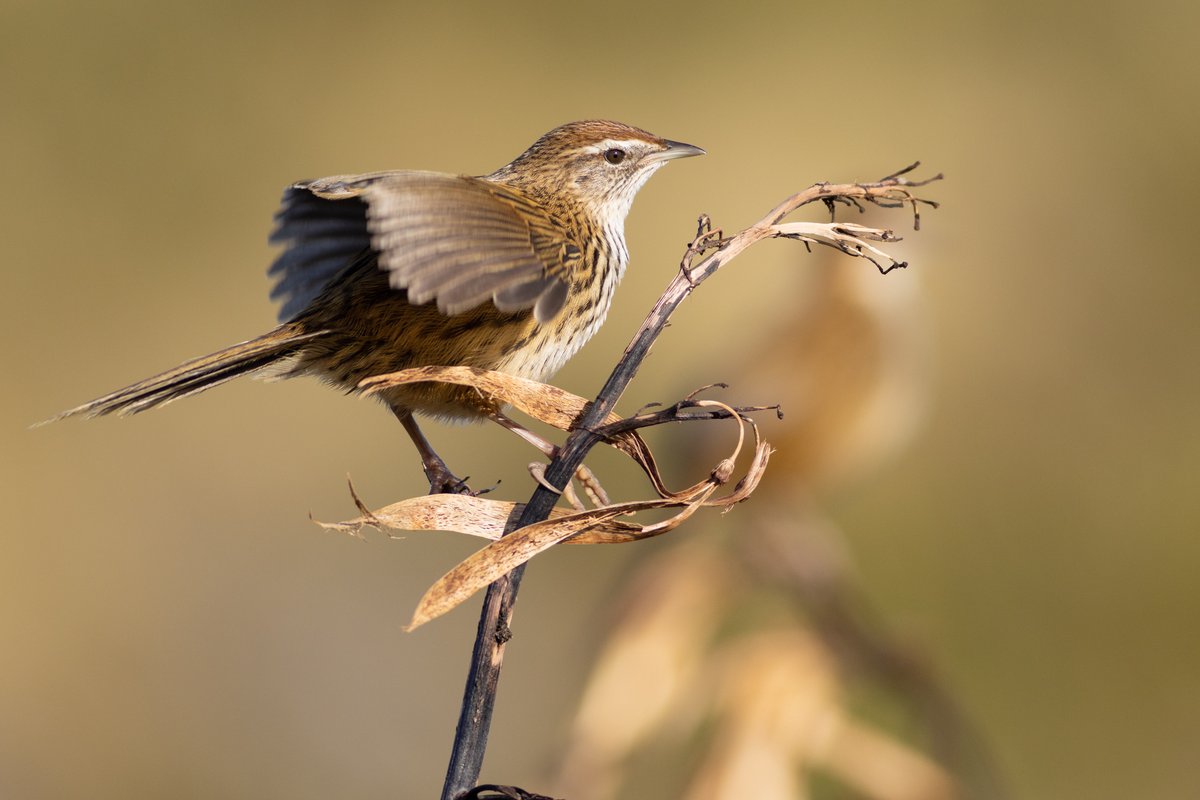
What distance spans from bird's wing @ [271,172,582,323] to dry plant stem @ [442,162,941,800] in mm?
446

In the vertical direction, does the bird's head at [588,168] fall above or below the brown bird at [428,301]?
above

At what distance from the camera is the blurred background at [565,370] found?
6.41m

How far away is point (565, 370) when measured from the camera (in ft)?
27.2

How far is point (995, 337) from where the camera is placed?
8.38 metres

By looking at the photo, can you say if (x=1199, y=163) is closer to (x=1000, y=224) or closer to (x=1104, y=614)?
(x=1000, y=224)

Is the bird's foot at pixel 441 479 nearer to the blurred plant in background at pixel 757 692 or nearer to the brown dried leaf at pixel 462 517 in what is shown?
the blurred plant in background at pixel 757 692

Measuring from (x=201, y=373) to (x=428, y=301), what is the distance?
445 mm

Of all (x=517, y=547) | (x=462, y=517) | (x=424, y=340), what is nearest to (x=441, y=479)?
(x=424, y=340)

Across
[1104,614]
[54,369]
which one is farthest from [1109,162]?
[54,369]

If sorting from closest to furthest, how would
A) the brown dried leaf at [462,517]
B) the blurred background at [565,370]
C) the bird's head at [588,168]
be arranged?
1. the brown dried leaf at [462,517]
2. the bird's head at [588,168]
3. the blurred background at [565,370]

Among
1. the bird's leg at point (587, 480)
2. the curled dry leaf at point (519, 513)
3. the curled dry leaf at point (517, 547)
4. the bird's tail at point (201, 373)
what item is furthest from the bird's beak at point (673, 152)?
the curled dry leaf at point (517, 547)

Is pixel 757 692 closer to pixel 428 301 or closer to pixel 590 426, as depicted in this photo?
pixel 428 301

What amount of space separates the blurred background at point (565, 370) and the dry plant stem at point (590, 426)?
332cm

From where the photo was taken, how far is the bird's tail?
2193 millimetres
